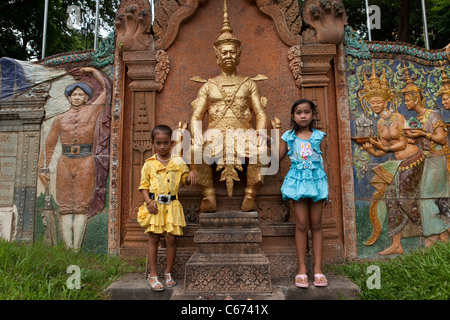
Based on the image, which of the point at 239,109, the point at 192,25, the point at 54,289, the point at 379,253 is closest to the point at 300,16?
the point at 192,25

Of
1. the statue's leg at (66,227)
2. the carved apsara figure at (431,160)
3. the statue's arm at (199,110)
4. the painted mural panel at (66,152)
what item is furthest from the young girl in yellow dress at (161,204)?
the carved apsara figure at (431,160)

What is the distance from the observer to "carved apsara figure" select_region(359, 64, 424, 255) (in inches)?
177

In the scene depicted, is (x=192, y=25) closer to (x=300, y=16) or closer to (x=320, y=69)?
(x=300, y=16)

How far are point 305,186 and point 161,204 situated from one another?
1443mm

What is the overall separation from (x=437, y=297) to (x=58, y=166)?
4888 mm

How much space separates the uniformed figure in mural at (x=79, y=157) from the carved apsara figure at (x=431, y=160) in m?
4.50

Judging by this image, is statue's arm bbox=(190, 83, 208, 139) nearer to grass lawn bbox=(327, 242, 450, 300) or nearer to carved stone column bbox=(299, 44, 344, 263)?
carved stone column bbox=(299, 44, 344, 263)

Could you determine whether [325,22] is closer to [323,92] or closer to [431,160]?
[323,92]

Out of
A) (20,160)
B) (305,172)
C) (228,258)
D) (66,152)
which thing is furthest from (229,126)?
(20,160)

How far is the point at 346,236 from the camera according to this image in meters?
4.49

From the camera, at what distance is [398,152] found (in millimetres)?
4637

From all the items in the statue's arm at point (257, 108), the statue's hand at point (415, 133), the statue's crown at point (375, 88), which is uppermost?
the statue's crown at point (375, 88)

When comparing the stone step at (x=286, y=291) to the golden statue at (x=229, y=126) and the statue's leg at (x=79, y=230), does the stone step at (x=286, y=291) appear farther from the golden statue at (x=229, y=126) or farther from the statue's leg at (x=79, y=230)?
→ the statue's leg at (x=79, y=230)

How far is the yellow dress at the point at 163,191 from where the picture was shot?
3158mm
